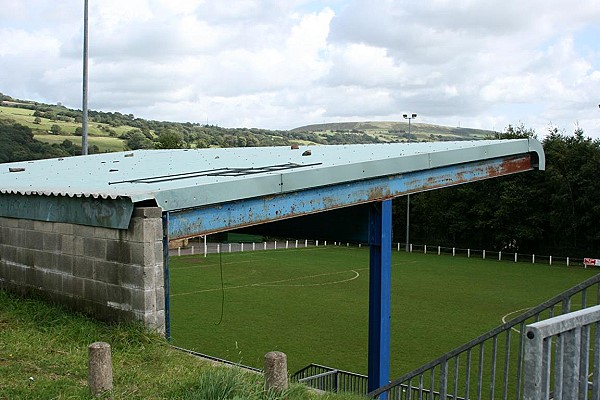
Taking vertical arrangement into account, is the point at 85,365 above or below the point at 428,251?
above

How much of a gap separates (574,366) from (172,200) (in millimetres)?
6125

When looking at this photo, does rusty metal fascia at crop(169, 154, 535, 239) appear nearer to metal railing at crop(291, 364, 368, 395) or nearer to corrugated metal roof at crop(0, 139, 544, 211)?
corrugated metal roof at crop(0, 139, 544, 211)

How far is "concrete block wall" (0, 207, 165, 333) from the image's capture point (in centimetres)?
813

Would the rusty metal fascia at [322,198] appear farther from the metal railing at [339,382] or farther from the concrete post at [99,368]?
the metal railing at [339,382]

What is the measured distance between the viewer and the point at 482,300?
96.1ft

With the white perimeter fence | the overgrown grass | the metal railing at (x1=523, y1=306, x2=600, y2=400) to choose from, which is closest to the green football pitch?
the white perimeter fence

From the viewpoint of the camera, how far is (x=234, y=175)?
10438 mm

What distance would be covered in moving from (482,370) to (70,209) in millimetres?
5905

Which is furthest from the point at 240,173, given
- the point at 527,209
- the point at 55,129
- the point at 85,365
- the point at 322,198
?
the point at 55,129

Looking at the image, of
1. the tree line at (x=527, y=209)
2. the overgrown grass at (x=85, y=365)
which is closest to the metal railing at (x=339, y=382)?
the overgrown grass at (x=85, y=365)

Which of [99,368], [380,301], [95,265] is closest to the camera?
[99,368]

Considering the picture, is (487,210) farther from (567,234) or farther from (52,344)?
(52,344)

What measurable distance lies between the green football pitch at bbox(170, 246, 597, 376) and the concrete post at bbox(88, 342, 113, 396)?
944cm

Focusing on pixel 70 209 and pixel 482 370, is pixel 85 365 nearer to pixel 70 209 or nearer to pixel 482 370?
pixel 70 209
